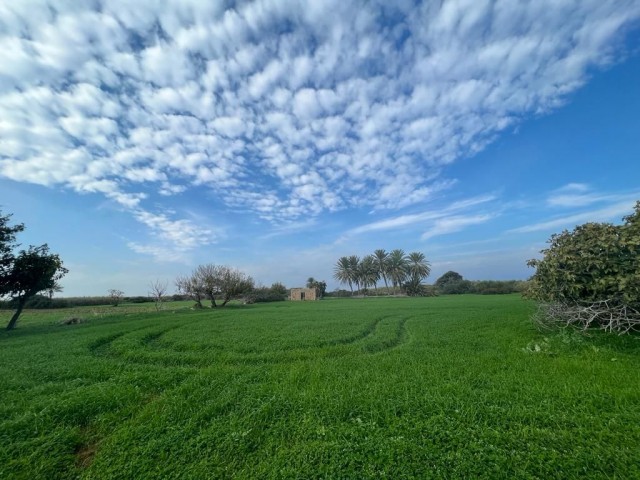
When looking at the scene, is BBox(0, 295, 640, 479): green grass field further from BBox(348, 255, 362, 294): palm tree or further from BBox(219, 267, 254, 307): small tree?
BBox(348, 255, 362, 294): palm tree

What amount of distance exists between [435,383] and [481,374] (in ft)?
4.29

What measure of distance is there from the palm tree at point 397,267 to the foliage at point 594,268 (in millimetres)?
53135

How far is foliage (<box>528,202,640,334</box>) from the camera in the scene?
8.55m

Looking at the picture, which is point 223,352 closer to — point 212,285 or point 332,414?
point 332,414

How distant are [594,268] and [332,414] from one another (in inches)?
374

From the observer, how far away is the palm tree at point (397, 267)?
63250 mm

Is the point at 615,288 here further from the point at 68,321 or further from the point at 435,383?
the point at 68,321

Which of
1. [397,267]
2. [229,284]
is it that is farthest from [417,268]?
[229,284]

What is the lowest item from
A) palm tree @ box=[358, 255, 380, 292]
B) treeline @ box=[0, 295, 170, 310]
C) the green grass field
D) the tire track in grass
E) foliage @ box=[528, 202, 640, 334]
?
the green grass field

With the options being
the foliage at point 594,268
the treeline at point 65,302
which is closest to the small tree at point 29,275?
the treeline at point 65,302

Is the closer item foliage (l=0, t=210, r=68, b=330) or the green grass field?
the green grass field

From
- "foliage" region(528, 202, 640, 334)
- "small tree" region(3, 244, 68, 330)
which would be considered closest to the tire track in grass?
"foliage" region(528, 202, 640, 334)

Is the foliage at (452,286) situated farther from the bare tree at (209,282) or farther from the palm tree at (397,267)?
the bare tree at (209,282)

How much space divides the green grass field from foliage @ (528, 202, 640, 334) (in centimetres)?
121
